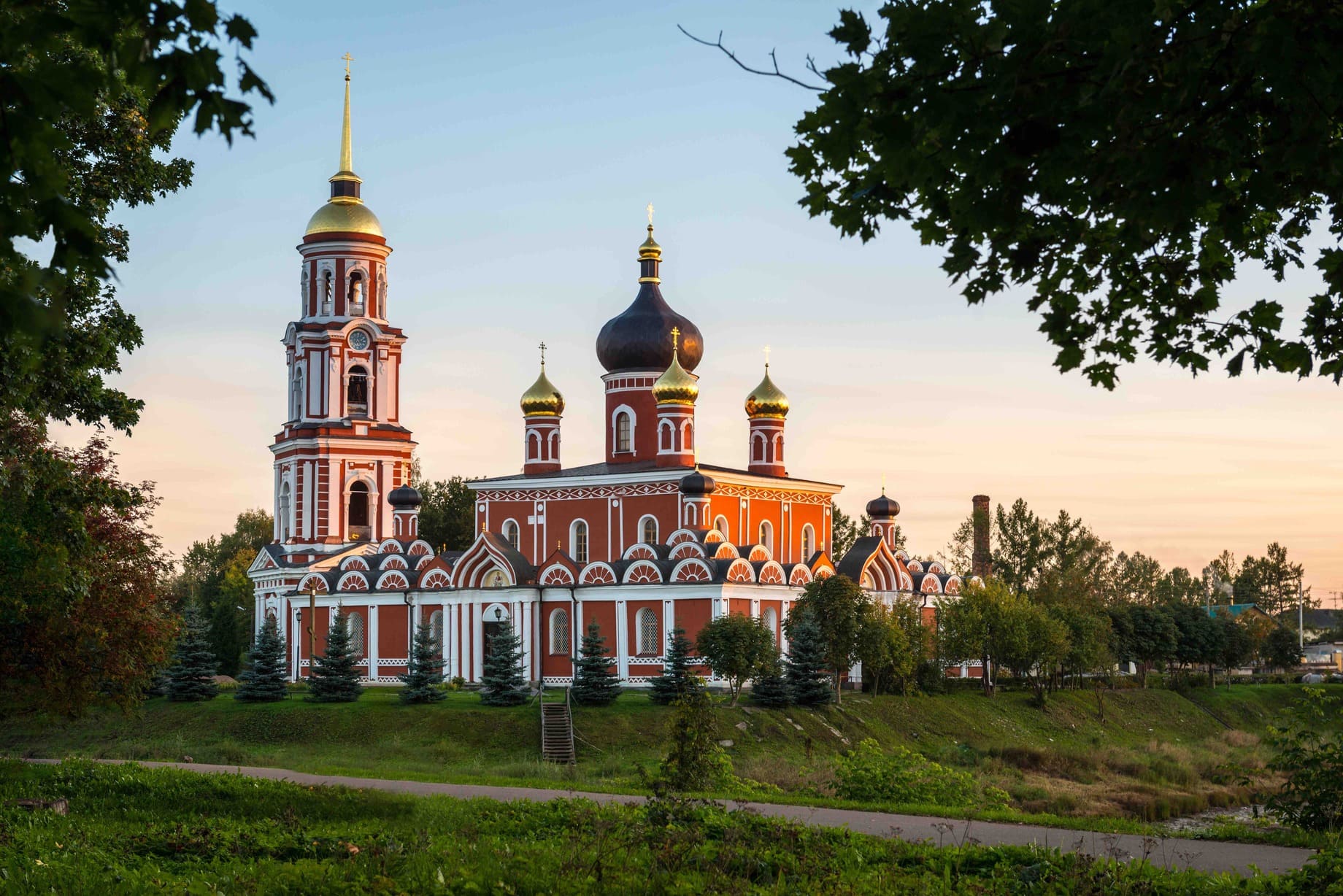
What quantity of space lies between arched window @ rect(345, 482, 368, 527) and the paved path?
33.8m

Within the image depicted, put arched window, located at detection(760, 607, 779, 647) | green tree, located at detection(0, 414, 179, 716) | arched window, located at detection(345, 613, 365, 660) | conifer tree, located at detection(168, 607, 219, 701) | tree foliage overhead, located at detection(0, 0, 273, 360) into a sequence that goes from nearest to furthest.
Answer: tree foliage overhead, located at detection(0, 0, 273, 360) < green tree, located at detection(0, 414, 179, 716) < conifer tree, located at detection(168, 607, 219, 701) < arched window, located at detection(760, 607, 779, 647) < arched window, located at detection(345, 613, 365, 660)

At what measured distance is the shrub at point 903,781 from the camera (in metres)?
16.7

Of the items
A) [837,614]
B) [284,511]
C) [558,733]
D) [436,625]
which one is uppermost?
[284,511]

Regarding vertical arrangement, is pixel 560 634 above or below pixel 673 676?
above

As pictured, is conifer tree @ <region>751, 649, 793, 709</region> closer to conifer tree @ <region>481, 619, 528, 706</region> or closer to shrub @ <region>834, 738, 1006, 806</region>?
conifer tree @ <region>481, 619, 528, 706</region>

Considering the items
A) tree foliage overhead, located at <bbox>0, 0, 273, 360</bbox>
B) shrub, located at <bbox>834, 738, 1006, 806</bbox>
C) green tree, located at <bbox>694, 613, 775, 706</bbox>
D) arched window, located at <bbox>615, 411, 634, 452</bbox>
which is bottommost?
shrub, located at <bbox>834, 738, 1006, 806</bbox>

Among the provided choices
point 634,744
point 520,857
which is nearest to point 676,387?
point 634,744

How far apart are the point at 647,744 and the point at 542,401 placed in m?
19.8

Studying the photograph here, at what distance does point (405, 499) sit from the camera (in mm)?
47438

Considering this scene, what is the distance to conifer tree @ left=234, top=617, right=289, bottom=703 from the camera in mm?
34938

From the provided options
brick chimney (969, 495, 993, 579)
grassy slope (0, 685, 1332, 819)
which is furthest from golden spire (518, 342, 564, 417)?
brick chimney (969, 495, 993, 579)

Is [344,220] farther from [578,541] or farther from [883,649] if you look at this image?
[883,649]

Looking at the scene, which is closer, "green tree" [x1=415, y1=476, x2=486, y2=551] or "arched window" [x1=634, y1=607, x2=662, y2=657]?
"arched window" [x1=634, y1=607, x2=662, y2=657]

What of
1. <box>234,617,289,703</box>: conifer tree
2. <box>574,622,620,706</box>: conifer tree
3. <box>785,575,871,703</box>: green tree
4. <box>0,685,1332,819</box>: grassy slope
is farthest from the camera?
<box>785,575,871,703</box>: green tree
